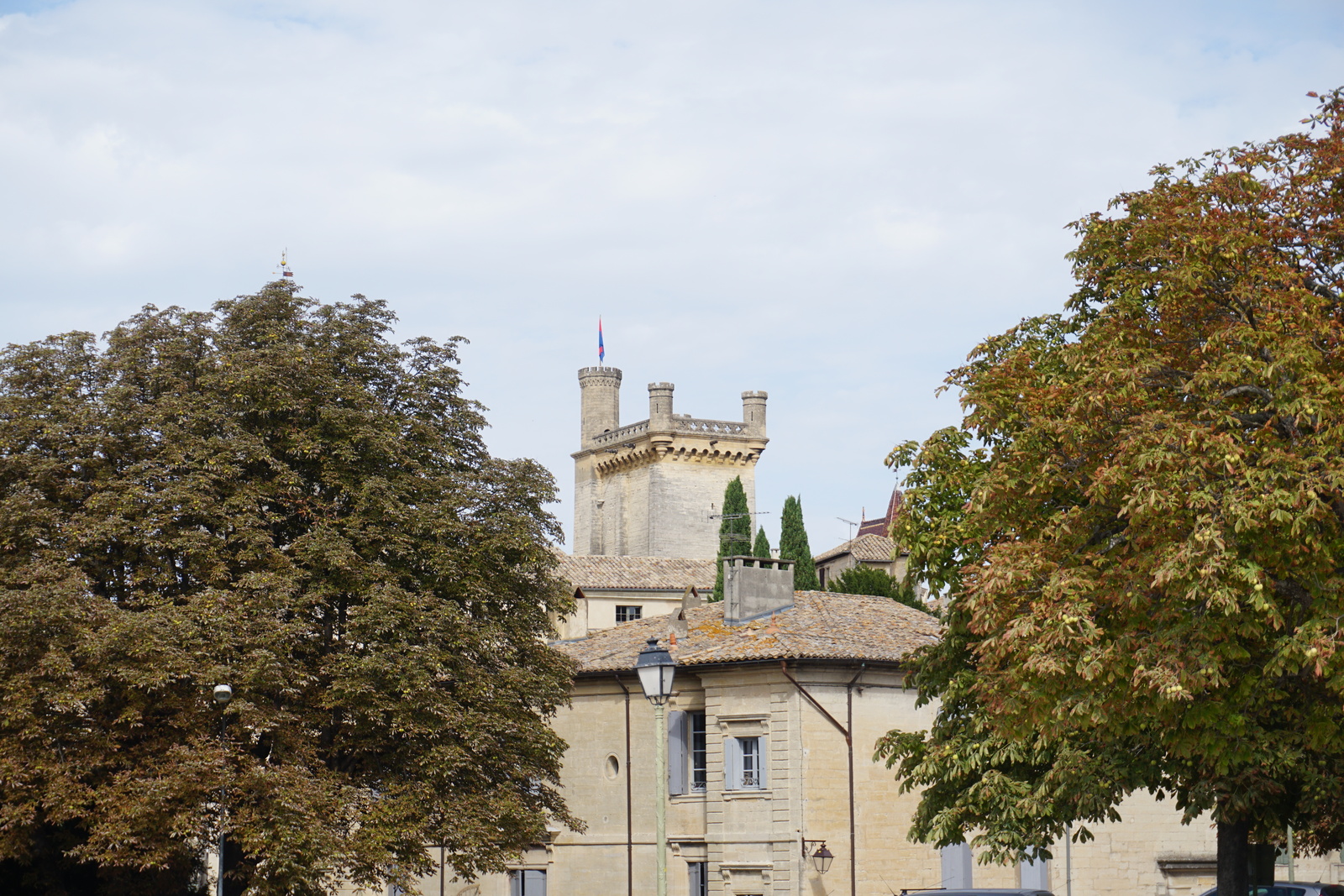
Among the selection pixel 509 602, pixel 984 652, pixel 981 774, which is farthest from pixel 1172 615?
pixel 509 602

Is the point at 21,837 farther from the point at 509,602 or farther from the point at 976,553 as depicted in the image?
the point at 976,553

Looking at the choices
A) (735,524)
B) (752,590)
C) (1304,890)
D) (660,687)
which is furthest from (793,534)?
(660,687)

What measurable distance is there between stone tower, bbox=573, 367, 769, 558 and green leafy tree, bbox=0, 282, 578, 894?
7276 centimetres

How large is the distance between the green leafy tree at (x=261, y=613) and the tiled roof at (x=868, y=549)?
51.0 m

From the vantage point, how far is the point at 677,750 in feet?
124

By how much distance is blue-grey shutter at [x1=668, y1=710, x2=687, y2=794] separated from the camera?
37.7 meters

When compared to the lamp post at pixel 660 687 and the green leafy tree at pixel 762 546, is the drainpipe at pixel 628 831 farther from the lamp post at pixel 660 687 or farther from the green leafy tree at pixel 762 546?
the green leafy tree at pixel 762 546

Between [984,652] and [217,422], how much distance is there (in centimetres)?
1523

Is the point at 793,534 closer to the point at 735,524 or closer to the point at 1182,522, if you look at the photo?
the point at 735,524

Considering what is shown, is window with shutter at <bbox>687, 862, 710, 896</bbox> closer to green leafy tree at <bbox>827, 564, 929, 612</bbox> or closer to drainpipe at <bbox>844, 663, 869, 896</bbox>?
drainpipe at <bbox>844, 663, 869, 896</bbox>

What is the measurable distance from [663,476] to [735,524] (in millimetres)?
12339

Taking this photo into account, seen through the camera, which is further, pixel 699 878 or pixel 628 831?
pixel 628 831

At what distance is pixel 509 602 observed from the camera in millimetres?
30578

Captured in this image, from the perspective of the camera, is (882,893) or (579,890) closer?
(882,893)
